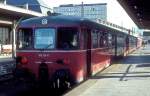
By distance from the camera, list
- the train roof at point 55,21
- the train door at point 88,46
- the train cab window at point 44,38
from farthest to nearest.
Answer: the train door at point 88,46 < the train roof at point 55,21 < the train cab window at point 44,38

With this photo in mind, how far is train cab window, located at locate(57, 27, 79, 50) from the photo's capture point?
1484cm

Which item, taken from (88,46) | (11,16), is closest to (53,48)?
(88,46)

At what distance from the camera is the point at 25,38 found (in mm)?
15523

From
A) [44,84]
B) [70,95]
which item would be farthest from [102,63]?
[70,95]

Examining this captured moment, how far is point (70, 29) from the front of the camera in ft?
49.5

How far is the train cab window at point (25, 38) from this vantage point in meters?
15.3

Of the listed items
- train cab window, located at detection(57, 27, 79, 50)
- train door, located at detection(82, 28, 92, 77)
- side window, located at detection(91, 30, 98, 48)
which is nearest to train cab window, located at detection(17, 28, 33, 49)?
train cab window, located at detection(57, 27, 79, 50)

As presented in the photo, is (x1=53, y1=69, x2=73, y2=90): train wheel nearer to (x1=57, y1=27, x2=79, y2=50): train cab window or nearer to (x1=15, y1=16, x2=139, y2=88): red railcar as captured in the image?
(x1=15, y1=16, x2=139, y2=88): red railcar

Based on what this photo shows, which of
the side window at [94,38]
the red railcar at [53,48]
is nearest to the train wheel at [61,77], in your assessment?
the red railcar at [53,48]

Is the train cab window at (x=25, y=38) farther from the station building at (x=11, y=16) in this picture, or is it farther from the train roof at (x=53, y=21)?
the station building at (x=11, y=16)

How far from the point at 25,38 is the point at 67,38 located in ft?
5.05

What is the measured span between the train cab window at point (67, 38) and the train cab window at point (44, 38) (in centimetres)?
20

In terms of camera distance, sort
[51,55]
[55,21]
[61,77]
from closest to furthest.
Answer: [61,77] → [51,55] → [55,21]

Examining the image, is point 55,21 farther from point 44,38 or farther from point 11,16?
point 11,16
